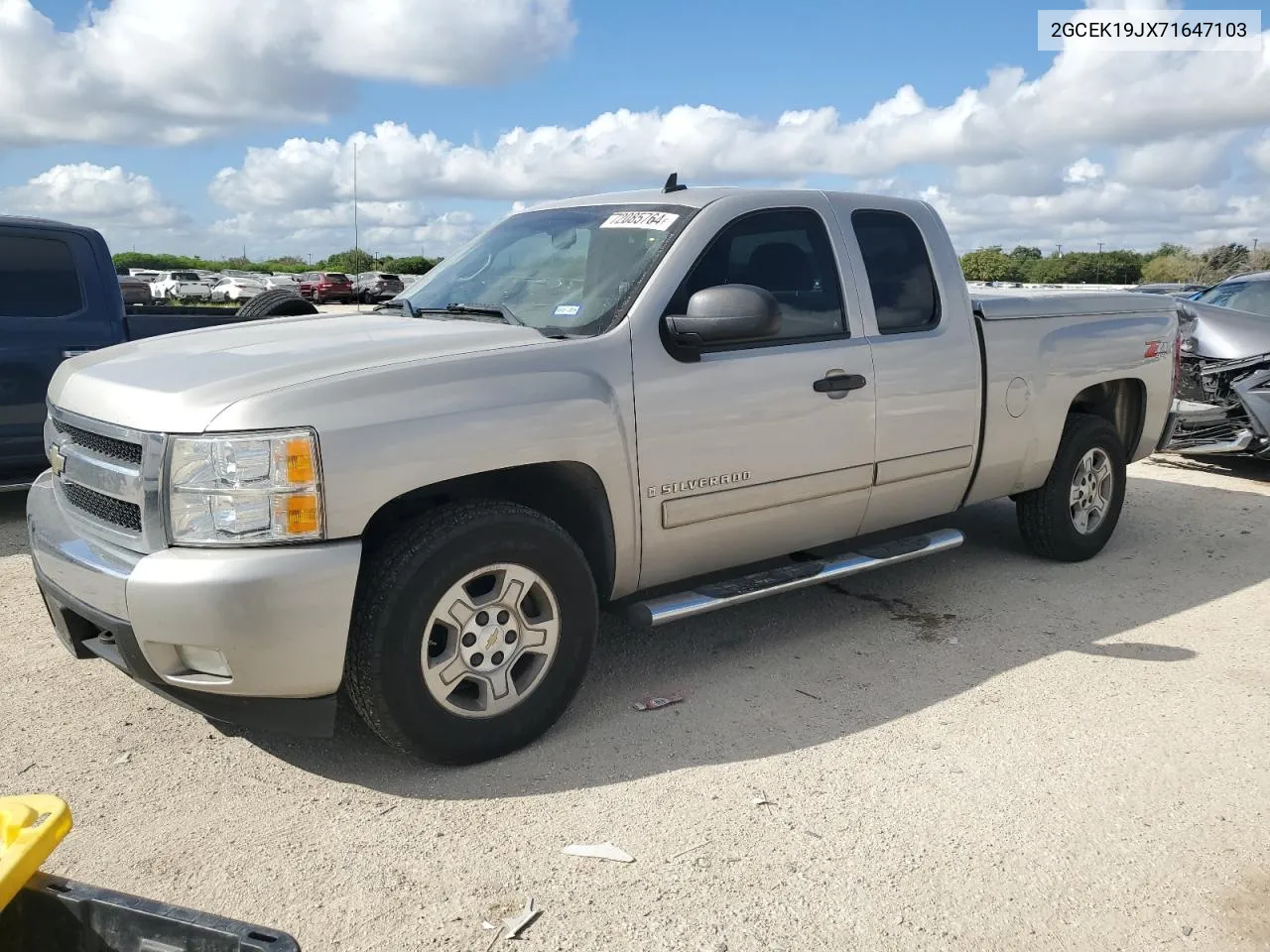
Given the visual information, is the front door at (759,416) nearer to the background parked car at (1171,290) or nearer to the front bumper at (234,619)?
the front bumper at (234,619)

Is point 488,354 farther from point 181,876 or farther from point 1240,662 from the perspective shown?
point 1240,662

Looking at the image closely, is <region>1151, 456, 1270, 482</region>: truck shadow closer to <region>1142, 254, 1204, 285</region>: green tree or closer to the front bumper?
the front bumper

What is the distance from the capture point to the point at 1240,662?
452cm

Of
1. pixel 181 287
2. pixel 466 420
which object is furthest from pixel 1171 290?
pixel 181 287

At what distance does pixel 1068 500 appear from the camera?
5.80m

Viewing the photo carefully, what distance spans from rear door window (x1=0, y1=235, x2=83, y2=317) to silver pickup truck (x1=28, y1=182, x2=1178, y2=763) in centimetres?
336

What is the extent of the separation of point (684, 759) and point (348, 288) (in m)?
41.3

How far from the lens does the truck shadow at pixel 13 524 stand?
20.1 feet

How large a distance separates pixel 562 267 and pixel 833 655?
196 centimetres

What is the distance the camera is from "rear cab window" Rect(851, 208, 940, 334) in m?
4.71

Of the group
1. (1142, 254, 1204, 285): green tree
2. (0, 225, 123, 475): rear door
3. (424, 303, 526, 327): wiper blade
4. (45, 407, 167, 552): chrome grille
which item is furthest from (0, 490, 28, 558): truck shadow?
(1142, 254, 1204, 285): green tree

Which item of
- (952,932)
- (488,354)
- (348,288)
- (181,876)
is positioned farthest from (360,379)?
(348,288)

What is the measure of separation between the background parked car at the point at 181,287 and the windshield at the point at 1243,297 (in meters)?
44.3

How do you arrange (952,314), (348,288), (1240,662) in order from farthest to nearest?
(348,288) → (952,314) → (1240,662)
